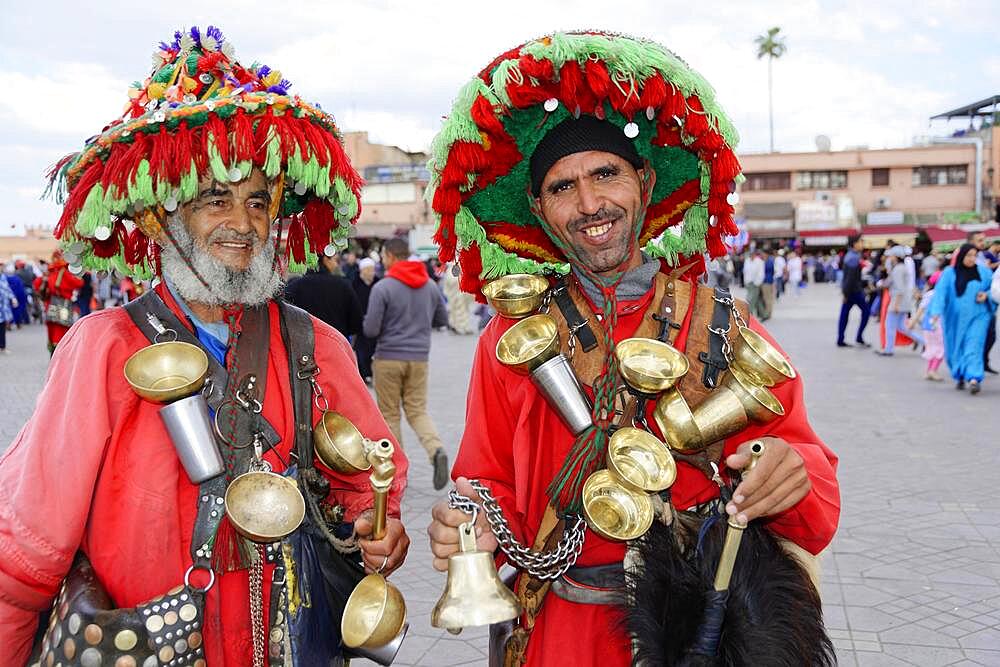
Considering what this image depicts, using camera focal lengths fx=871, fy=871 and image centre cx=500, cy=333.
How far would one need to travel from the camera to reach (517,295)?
236 centimetres

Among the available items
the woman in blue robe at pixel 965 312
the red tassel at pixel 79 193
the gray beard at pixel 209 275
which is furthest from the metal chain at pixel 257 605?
the woman in blue robe at pixel 965 312

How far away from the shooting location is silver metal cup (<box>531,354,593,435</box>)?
2.17 meters

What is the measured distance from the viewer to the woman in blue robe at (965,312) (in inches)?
415

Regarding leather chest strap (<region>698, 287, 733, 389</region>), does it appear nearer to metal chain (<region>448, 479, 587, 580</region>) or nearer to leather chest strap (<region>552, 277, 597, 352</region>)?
leather chest strap (<region>552, 277, 597, 352</region>)

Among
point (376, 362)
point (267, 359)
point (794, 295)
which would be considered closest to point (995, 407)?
point (376, 362)

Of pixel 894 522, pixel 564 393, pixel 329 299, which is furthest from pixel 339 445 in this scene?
pixel 329 299

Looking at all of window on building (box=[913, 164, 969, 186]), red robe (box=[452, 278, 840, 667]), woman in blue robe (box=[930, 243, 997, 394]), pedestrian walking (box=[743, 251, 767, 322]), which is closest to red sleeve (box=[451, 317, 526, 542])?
red robe (box=[452, 278, 840, 667])

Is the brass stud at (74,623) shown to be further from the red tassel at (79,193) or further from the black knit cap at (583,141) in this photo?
the black knit cap at (583,141)

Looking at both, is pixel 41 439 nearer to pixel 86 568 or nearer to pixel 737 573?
pixel 86 568

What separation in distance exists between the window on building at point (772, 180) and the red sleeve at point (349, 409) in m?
53.3

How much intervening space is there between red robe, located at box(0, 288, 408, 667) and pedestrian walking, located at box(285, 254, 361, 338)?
5.52 meters

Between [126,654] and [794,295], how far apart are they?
3494 centimetres

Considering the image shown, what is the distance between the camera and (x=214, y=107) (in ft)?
7.76

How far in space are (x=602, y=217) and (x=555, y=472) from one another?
27.7 inches
